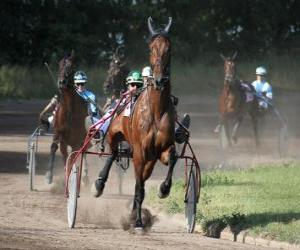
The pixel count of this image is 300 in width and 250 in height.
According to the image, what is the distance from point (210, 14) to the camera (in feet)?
221

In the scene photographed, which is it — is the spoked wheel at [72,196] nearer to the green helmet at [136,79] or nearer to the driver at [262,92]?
the green helmet at [136,79]

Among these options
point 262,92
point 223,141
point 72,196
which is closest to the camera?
point 72,196

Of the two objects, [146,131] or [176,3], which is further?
[176,3]

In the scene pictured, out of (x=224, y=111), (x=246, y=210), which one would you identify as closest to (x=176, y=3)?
(x=224, y=111)

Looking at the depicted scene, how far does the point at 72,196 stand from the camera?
568 inches

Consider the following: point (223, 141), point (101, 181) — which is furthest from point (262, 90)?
point (101, 181)

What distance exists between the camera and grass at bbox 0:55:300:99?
154 feet

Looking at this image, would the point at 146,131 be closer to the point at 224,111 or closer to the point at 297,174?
the point at 297,174

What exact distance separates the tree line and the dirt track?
25605 millimetres

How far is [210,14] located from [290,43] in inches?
206

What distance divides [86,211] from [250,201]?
2.38 m

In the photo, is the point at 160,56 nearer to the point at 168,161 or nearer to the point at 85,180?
the point at 168,161

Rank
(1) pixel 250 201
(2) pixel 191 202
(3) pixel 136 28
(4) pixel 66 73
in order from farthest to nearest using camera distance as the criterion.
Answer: (3) pixel 136 28
(4) pixel 66 73
(1) pixel 250 201
(2) pixel 191 202

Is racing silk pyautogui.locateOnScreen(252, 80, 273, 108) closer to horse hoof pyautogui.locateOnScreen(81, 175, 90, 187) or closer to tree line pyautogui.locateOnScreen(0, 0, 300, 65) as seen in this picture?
horse hoof pyautogui.locateOnScreen(81, 175, 90, 187)
